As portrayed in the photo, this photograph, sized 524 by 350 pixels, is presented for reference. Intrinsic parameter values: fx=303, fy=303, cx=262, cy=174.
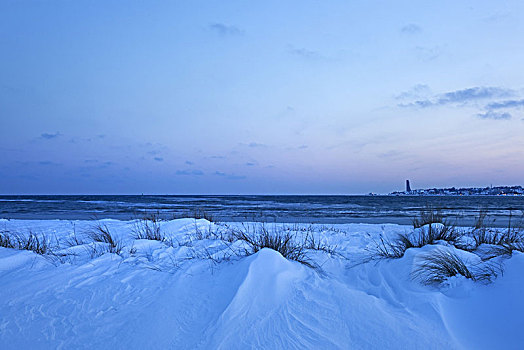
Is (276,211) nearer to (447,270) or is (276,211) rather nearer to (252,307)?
(447,270)

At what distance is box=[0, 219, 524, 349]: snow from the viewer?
1.79 m

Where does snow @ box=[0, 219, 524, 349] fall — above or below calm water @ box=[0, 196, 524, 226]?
above

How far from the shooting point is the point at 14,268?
3.02 metres

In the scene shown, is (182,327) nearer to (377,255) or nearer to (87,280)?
(87,280)

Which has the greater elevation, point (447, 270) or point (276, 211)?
point (447, 270)

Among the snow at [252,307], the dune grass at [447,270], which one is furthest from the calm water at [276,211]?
the snow at [252,307]

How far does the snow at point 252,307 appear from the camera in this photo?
1.79 meters

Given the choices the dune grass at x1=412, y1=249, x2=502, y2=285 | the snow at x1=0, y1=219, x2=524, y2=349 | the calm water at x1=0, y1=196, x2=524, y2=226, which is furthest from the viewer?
the calm water at x1=0, y1=196, x2=524, y2=226

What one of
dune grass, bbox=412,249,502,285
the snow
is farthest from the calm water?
the snow

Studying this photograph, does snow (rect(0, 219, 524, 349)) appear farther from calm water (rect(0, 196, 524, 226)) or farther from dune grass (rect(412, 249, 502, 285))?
calm water (rect(0, 196, 524, 226))

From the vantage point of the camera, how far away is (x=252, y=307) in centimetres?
214

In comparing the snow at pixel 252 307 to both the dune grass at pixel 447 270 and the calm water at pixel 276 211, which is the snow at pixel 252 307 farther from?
the calm water at pixel 276 211

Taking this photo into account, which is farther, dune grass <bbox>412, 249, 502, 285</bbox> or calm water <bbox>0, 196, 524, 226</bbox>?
calm water <bbox>0, 196, 524, 226</bbox>

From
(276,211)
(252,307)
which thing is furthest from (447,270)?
(276,211)
